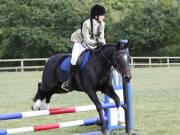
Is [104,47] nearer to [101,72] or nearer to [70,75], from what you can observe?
[101,72]

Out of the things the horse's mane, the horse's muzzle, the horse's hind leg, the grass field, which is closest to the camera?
the horse's muzzle

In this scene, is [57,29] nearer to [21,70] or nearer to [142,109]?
[21,70]

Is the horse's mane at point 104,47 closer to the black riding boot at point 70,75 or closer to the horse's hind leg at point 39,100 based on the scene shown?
the black riding boot at point 70,75

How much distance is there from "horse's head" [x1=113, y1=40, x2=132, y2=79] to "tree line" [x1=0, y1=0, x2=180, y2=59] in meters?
35.9

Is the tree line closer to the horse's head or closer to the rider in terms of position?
the rider

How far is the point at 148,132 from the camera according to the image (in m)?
9.73

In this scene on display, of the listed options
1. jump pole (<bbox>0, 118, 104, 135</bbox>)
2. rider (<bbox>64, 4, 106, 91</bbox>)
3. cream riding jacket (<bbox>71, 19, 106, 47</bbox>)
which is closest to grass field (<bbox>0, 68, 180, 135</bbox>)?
jump pole (<bbox>0, 118, 104, 135</bbox>)

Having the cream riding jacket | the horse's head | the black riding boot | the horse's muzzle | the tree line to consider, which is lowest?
the tree line

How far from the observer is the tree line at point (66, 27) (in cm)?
4459

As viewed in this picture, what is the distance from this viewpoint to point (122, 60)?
7992 millimetres

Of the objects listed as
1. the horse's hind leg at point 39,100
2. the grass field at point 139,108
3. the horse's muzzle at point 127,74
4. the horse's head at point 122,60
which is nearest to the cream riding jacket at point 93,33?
the horse's head at point 122,60

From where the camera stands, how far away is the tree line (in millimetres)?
44594

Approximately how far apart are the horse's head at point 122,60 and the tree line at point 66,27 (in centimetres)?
3585

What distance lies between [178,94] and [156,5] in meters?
34.8
